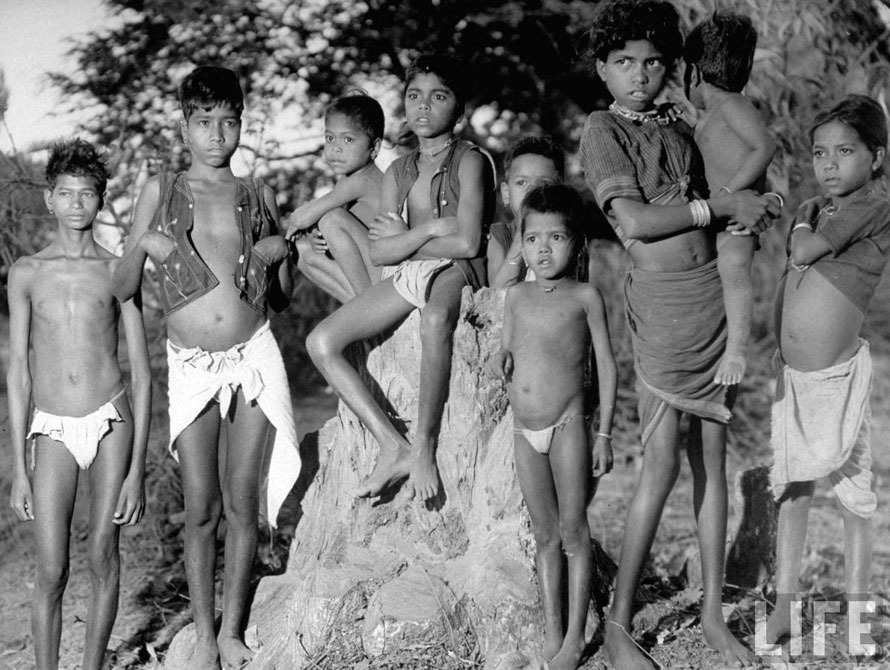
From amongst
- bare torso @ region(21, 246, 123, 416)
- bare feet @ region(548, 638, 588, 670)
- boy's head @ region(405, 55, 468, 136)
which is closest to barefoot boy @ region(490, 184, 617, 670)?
bare feet @ region(548, 638, 588, 670)

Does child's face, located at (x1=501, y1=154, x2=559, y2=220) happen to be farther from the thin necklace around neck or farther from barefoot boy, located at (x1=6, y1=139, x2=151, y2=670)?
barefoot boy, located at (x1=6, y1=139, x2=151, y2=670)

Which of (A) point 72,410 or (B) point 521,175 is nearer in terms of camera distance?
(A) point 72,410

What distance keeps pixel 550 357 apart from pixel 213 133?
1.46 metres

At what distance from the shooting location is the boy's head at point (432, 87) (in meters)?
3.87

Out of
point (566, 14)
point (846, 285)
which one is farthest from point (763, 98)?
point (846, 285)

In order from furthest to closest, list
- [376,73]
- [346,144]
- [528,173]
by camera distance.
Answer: [376,73], [346,144], [528,173]

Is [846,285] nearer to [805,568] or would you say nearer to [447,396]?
[447,396]

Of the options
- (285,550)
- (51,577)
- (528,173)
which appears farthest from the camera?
(285,550)

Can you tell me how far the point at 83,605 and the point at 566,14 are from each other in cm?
480

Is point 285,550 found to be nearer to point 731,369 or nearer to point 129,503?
point 129,503

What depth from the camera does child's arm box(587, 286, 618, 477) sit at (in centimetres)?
341

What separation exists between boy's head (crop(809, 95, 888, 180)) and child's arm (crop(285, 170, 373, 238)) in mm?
1711

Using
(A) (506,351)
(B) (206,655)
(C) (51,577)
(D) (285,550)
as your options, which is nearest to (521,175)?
(A) (506,351)

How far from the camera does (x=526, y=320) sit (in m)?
3.47
